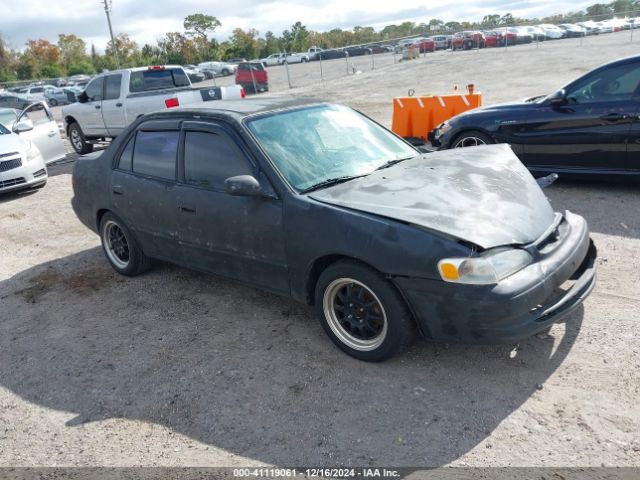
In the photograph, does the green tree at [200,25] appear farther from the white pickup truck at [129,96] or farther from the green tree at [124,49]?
the white pickup truck at [129,96]

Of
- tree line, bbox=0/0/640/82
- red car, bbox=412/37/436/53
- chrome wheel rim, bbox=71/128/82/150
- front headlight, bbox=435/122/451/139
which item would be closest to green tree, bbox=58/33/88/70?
tree line, bbox=0/0/640/82

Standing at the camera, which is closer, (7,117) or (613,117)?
(613,117)

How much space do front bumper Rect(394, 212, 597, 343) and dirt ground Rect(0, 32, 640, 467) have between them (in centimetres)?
37

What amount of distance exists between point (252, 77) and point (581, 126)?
76.9 ft

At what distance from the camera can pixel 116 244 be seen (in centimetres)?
557

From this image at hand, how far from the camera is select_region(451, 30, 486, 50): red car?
43469mm

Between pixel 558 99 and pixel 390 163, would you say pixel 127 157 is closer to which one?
pixel 390 163

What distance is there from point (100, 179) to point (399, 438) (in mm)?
3888

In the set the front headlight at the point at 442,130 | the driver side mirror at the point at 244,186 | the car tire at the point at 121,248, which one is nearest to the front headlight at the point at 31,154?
the car tire at the point at 121,248

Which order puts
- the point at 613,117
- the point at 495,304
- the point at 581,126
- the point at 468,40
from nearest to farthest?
the point at 495,304 → the point at 613,117 → the point at 581,126 → the point at 468,40

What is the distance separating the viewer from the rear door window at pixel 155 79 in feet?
40.6

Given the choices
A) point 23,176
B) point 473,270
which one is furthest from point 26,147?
point 473,270

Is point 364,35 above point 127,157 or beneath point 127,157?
above

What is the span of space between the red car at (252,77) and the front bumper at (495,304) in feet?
86.2
